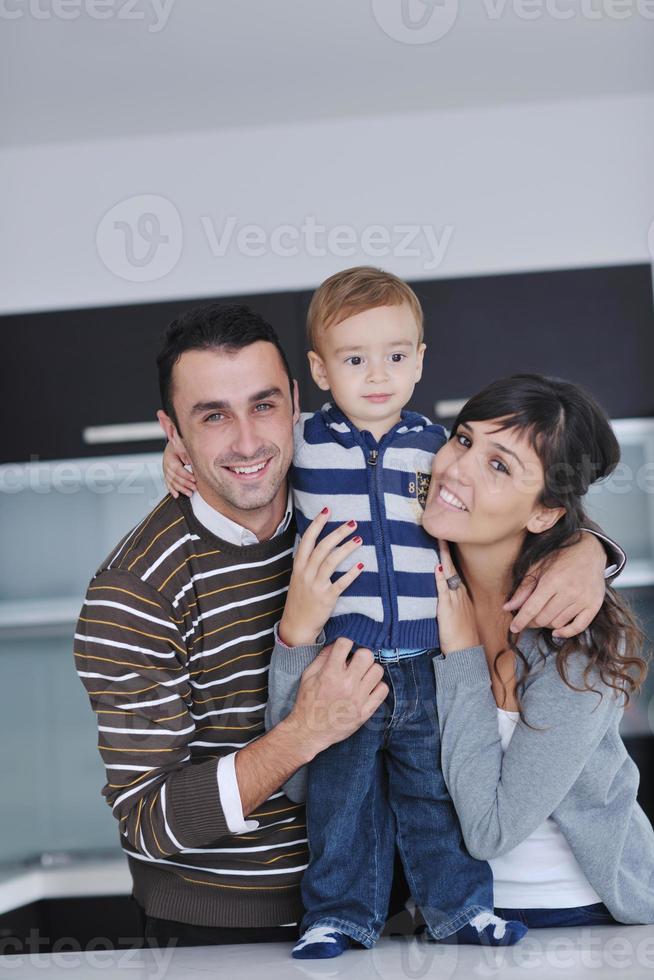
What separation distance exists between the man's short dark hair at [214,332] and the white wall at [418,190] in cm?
183

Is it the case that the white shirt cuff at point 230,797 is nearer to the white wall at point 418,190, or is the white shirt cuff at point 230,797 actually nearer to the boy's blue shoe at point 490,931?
the boy's blue shoe at point 490,931

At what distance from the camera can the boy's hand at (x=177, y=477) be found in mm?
1505

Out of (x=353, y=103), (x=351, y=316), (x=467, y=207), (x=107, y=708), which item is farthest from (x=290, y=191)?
(x=107, y=708)

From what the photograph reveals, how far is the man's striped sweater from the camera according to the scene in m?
1.38

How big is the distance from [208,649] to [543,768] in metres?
0.48

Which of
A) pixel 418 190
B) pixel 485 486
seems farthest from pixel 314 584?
pixel 418 190

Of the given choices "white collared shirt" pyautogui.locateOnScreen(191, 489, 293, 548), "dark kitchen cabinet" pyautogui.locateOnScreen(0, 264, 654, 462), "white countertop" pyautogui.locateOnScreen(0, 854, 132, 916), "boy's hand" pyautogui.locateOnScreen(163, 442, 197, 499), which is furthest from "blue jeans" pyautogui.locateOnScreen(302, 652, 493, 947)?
"white countertop" pyautogui.locateOnScreen(0, 854, 132, 916)

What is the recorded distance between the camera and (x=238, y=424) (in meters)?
1.44

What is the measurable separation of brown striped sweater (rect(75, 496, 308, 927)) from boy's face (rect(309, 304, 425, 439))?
24 centimetres

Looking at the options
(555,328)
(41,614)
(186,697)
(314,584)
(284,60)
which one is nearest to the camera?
(314,584)

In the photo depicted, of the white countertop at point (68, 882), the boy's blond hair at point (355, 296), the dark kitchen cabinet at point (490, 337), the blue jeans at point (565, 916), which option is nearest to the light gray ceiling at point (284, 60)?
the dark kitchen cabinet at point (490, 337)

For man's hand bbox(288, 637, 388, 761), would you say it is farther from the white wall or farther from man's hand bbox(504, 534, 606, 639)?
the white wall

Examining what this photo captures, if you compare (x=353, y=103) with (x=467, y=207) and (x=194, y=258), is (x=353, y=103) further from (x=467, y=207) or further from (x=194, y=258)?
(x=194, y=258)

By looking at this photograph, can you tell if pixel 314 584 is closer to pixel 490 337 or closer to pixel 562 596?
pixel 562 596
